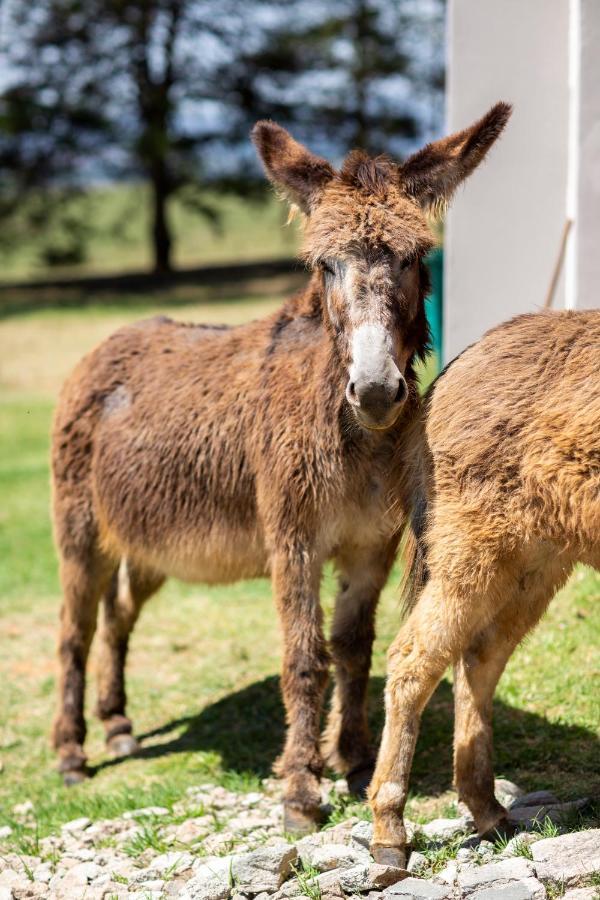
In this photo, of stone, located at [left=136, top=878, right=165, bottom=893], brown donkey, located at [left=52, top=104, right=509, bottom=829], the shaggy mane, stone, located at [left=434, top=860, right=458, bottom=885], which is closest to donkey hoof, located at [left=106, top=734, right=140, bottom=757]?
brown donkey, located at [left=52, top=104, right=509, bottom=829]

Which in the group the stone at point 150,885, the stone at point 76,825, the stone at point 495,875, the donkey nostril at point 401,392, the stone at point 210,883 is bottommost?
the stone at point 76,825

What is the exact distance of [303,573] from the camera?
4.97m

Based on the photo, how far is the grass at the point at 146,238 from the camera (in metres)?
30.7

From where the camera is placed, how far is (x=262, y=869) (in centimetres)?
416

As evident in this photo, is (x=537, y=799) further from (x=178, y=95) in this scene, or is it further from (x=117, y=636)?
(x=178, y=95)

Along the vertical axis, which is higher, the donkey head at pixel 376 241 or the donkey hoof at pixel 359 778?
the donkey head at pixel 376 241

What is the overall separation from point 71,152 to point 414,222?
26.5m

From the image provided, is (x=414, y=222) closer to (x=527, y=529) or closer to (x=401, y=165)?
(x=401, y=165)

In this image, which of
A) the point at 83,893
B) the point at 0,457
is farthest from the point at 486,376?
the point at 0,457

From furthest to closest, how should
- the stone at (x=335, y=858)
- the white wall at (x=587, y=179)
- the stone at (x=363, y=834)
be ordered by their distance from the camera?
the white wall at (x=587, y=179) < the stone at (x=363, y=834) < the stone at (x=335, y=858)

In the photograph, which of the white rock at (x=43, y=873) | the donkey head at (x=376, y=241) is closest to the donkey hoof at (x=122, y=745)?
the white rock at (x=43, y=873)

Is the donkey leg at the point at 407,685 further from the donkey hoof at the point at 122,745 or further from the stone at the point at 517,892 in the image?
the donkey hoof at the point at 122,745

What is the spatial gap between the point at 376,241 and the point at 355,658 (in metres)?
2.09

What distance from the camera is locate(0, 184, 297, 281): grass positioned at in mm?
30688
